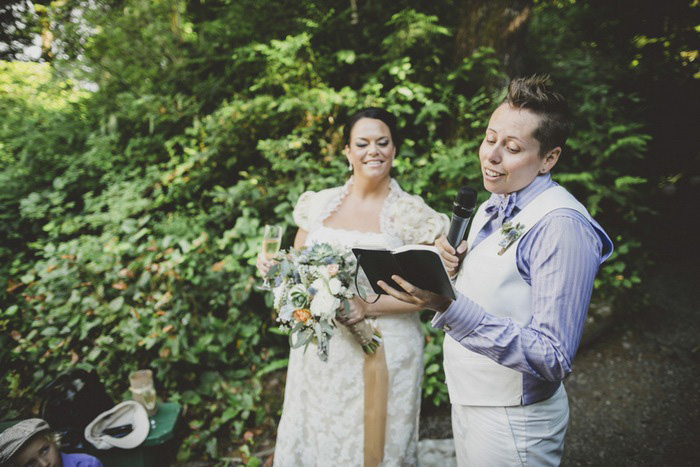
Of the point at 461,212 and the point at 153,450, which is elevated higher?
the point at 461,212

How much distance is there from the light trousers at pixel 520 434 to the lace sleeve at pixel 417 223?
1.05 meters

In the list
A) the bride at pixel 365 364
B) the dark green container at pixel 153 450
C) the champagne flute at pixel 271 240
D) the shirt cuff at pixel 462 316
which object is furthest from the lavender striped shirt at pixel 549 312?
the dark green container at pixel 153 450

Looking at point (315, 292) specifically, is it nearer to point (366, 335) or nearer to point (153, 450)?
point (366, 335)

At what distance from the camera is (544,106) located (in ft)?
4.35

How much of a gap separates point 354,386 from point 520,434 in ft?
3.41

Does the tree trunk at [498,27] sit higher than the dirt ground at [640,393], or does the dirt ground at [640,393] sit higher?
the tree trunk at [498,27]

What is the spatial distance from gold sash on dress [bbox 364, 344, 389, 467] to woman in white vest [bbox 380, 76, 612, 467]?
557mm

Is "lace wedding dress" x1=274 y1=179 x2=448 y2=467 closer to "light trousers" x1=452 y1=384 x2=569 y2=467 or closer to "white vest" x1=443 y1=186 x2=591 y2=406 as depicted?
"white vest" x1=443 y1=186 x2=591 y2=406

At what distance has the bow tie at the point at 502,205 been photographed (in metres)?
1.46

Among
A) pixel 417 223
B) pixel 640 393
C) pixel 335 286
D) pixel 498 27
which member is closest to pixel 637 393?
pixel 640 393

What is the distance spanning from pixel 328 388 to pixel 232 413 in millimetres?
1543

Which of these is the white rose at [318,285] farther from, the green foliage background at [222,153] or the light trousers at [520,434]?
the green foliage background at [222,153]

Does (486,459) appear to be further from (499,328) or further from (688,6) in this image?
(688,6)

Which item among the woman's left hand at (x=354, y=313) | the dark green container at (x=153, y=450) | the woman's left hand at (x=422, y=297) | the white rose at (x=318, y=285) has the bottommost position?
the dark green container at (x=153, y=450)
